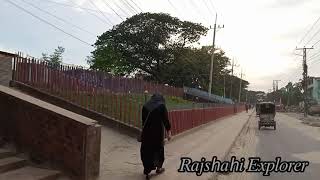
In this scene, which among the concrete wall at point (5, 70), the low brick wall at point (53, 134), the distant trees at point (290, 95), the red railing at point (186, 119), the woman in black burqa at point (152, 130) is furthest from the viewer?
the distant trees at point (290, 95)

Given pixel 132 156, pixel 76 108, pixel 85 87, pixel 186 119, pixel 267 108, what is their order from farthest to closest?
pixel 267 108 → pixel 186 119 → pixel 85 87 → pixel 76 108 → pixel 132 156

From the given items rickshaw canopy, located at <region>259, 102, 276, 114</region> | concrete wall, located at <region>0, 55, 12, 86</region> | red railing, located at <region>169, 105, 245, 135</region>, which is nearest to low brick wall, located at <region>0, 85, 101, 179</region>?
concrete wall, located at <region>0, 55, 12, 86</region>

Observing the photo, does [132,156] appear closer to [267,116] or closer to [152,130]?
[152,130]

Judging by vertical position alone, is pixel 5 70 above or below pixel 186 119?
above

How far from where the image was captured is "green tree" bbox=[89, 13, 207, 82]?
69438 millimetres

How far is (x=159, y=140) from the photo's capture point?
10.1 metres

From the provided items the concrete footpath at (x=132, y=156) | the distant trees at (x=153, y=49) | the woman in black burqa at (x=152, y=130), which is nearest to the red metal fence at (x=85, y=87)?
the concrete footpath at (x=132, y=156)

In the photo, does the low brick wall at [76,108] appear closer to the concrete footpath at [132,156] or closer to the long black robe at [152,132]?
the concrete footpath at [132,156]

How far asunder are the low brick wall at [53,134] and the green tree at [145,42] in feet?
188

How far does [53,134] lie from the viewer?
31.5ft

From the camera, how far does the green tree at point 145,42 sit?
69438mm

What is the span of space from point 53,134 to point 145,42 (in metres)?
60.6

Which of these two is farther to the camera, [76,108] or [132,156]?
[76,108]

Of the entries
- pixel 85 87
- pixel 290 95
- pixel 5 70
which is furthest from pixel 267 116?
pixel 290 95
